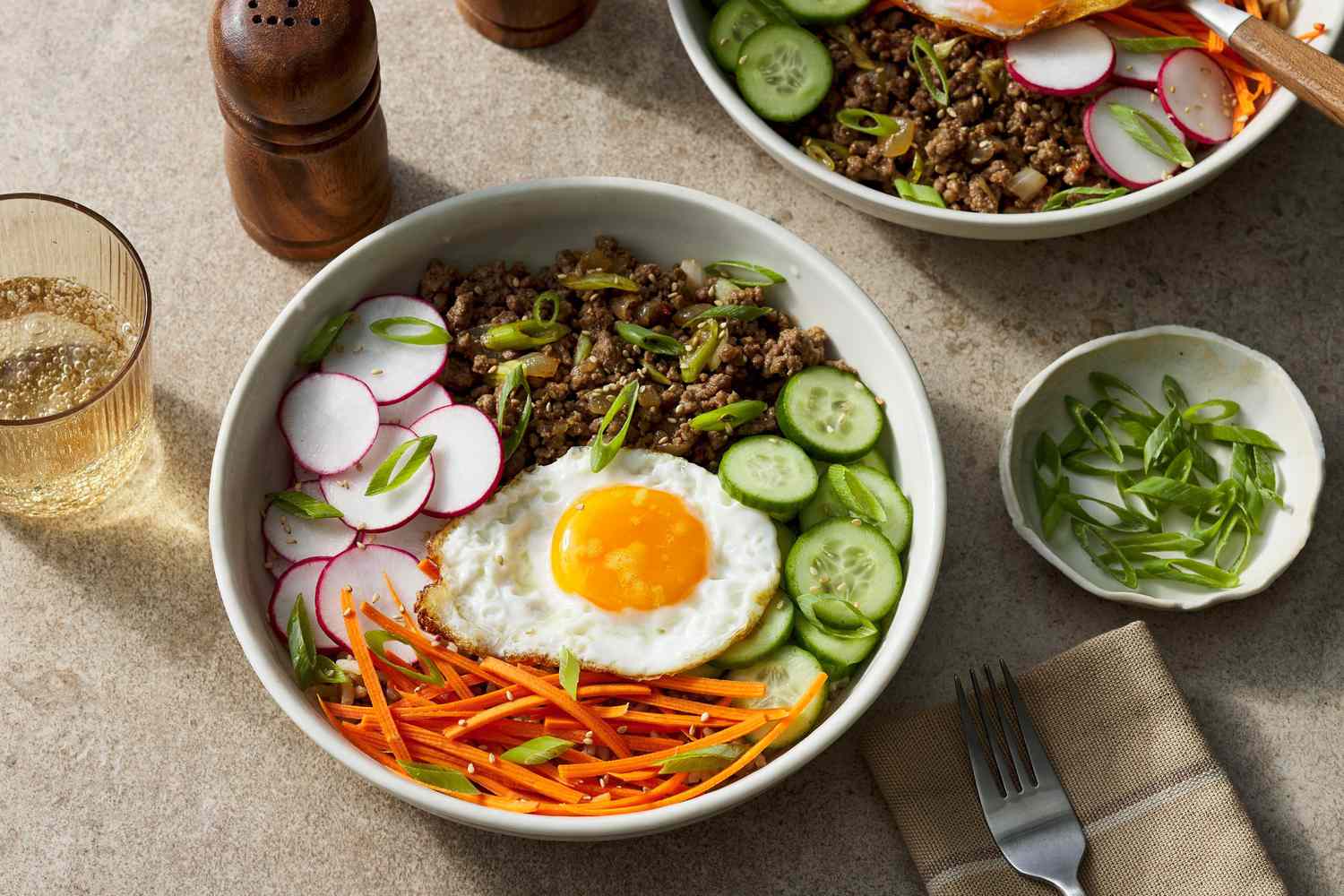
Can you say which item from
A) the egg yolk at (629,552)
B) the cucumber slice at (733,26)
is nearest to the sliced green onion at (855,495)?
the egg yolk at (629,552)

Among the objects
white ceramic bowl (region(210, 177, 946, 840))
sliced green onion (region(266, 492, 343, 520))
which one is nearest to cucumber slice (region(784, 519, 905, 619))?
white ceramic bowl (region(210, 177, 946, 840))

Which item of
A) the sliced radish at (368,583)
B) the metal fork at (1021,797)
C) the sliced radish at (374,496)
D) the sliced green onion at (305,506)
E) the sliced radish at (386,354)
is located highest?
the sliced radish at (386,354)

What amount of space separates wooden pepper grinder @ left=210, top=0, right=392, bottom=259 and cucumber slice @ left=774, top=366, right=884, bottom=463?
1.14m

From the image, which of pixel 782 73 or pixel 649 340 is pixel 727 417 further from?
pixel 782 73

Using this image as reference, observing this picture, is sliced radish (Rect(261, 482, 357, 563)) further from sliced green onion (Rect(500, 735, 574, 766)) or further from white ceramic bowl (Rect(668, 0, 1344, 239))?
white ceramic bowl (Rect(668, 0, 1344, 239))

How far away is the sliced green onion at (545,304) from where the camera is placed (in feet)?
10.6

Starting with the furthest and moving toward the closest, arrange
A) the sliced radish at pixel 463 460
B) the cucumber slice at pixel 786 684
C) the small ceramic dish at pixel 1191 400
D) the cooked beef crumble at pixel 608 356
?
the small ceramic dish at pixel 1191 400
the cooked beef crumble at pixel 608 356
the sliced radish at pixel 463 460
the cucumber slice at pixel 786 684

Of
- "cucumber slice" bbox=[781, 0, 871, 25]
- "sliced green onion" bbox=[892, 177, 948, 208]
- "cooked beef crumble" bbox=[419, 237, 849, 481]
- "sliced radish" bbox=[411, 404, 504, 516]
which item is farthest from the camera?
"cucumber slice" bbox=[781, 0, 871, 25]

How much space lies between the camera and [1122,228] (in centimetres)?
363

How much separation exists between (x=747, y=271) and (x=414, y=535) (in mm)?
995

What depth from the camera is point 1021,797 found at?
3.12m

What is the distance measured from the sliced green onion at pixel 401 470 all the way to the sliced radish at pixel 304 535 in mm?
125

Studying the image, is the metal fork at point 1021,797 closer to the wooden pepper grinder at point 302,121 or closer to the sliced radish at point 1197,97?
the sliced radish at point 1197,97

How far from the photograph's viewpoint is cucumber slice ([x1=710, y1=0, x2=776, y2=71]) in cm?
349
